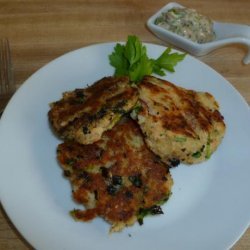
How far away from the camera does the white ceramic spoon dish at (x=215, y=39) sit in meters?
2.76

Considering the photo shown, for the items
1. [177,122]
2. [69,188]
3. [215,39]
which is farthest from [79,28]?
[69,188]

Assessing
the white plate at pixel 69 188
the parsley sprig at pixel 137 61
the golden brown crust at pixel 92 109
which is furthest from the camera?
the parsley sprig at pixel 137 61

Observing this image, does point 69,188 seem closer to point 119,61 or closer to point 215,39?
point 119,61

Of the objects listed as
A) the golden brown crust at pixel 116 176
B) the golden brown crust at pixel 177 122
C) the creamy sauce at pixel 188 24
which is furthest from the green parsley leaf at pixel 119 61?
the creamy sauce at pixel 188 24

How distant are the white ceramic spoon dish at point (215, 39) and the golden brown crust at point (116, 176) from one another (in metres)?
1.07

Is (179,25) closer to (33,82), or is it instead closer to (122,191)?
(33,82)

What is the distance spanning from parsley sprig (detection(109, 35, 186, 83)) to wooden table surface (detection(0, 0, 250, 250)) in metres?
0.55

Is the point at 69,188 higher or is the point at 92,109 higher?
the point at 92,109

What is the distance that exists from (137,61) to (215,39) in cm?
91

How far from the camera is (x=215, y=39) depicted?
116 inches

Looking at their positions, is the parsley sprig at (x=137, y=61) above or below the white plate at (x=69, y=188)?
above

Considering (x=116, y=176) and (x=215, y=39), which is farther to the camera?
(x=215, y=39)

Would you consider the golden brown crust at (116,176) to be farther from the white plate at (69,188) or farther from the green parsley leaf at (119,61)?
the green parsley leaf at (119,61)

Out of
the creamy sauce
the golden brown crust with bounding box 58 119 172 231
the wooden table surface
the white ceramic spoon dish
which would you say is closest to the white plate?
the golden brown crust with bounding box 58 119 172 231
